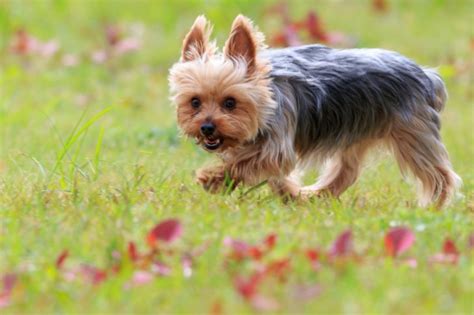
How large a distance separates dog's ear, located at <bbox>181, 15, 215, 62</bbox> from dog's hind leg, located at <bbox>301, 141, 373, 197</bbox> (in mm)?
1334

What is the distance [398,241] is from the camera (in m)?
4.80

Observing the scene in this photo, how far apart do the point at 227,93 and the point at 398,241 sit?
89.1 inches

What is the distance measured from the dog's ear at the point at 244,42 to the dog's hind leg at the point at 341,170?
124 centimetres

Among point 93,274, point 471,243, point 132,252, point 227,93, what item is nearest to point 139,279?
point 93,274

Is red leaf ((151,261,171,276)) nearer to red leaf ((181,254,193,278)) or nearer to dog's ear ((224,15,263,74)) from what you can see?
red leaf ((181,254,193,278))

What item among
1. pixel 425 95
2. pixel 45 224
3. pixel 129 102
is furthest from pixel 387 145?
pixel 129 102

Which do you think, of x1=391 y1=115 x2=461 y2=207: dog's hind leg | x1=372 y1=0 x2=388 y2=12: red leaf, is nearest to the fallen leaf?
x1=391 y1=115 x2=461 y2=207: dog's hind leg

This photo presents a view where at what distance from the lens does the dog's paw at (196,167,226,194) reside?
268 inches

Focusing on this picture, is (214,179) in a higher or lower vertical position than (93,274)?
lower

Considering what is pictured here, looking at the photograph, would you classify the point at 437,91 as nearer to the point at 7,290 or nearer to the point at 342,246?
the point at 342,246

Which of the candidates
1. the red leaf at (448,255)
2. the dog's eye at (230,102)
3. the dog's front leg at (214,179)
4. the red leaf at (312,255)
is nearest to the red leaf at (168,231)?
the red leaf at (312,255)

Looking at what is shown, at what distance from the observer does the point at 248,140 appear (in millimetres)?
6863

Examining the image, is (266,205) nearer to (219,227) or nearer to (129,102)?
(219,227)

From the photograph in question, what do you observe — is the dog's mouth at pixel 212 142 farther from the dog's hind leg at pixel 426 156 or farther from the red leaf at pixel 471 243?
the red leaf at pixel 471 243
